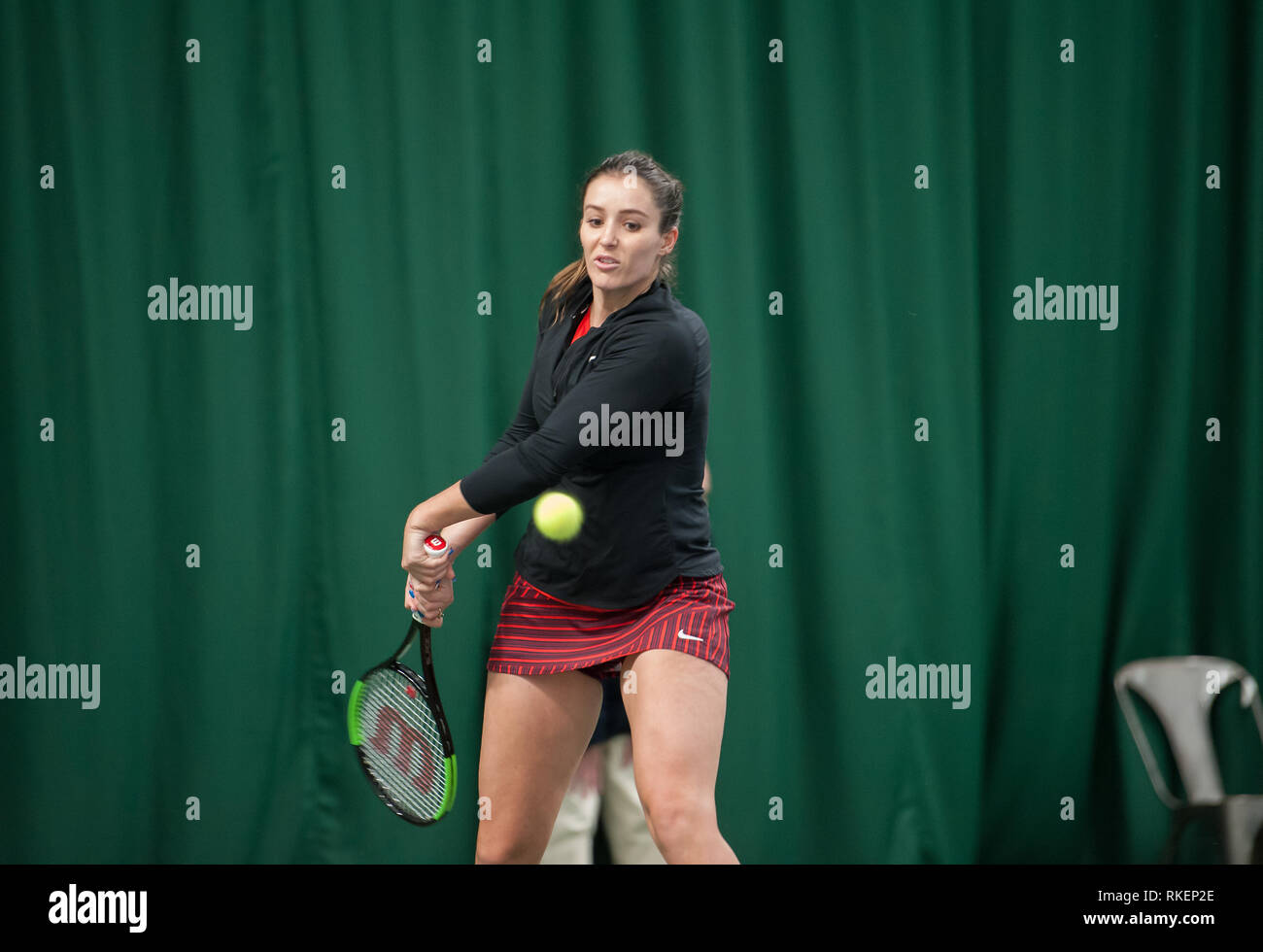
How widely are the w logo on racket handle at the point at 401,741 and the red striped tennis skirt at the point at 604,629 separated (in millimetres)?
312

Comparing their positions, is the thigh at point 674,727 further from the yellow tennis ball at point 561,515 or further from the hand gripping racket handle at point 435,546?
the hand gripping racket handle at point 435,546

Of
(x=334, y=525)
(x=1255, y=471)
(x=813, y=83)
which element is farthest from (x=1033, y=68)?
(x=334, y=525)

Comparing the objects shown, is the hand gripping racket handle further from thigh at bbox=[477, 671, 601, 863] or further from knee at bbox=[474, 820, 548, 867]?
knee at bbox=[474, 820, 548, 867]

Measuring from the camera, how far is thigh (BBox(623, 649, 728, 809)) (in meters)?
2.22

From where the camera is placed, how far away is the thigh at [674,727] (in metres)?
2.22

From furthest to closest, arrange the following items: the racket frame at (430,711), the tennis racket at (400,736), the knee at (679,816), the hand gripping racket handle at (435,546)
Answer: the tennis racket at (400,736), the racket frame at (430,711), the hand gripping racket handle at (435,546), the knee at (679,816)

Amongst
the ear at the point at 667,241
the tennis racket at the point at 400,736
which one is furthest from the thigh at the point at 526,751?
the ear at the point at 667,241

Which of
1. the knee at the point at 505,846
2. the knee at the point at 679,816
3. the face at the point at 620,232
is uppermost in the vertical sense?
the face at the point at 620,232

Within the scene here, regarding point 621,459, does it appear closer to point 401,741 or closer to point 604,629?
point 604,629

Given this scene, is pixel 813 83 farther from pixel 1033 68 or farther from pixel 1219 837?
pixel 1219 837

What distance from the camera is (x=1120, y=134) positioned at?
337cm

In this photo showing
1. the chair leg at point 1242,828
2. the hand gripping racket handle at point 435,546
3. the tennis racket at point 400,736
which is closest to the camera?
the hand gripping racket handle at point 435,546

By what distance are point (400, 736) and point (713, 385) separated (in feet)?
4.50

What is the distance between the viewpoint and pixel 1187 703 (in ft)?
10.9
